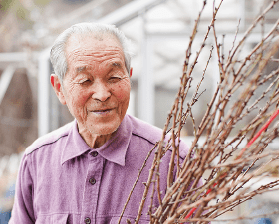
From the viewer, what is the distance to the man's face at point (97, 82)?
0.78m

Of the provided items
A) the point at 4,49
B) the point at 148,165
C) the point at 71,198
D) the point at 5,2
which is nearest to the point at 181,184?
the point at 148,165

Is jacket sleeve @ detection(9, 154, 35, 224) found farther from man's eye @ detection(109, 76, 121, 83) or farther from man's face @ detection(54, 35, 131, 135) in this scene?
man's eye @ detection(109, 76, 121, 83)

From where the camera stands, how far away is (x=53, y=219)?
951 mm

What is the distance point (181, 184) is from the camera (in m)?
0.60

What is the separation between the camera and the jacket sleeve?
104cm

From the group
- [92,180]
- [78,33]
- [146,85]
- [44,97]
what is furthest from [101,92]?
[44,97]

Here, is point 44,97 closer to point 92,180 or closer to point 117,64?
point 92,180

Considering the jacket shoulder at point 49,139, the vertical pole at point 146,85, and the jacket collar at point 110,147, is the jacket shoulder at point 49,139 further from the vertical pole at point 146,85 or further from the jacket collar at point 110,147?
the vertical pole at point 146,85

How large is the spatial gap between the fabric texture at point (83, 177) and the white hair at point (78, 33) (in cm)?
25

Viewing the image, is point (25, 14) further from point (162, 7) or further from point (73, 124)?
point (73, 124)

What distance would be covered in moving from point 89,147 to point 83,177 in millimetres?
100

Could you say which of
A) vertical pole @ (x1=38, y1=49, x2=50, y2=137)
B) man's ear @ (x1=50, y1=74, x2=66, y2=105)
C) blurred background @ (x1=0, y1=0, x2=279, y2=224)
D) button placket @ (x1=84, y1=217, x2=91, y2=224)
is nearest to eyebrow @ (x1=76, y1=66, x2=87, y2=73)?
man's ear @ (x1=50, y1=74, x2=66, y2=105)

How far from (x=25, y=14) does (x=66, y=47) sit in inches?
240

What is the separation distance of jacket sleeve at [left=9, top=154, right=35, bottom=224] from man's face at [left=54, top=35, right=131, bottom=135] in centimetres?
35
